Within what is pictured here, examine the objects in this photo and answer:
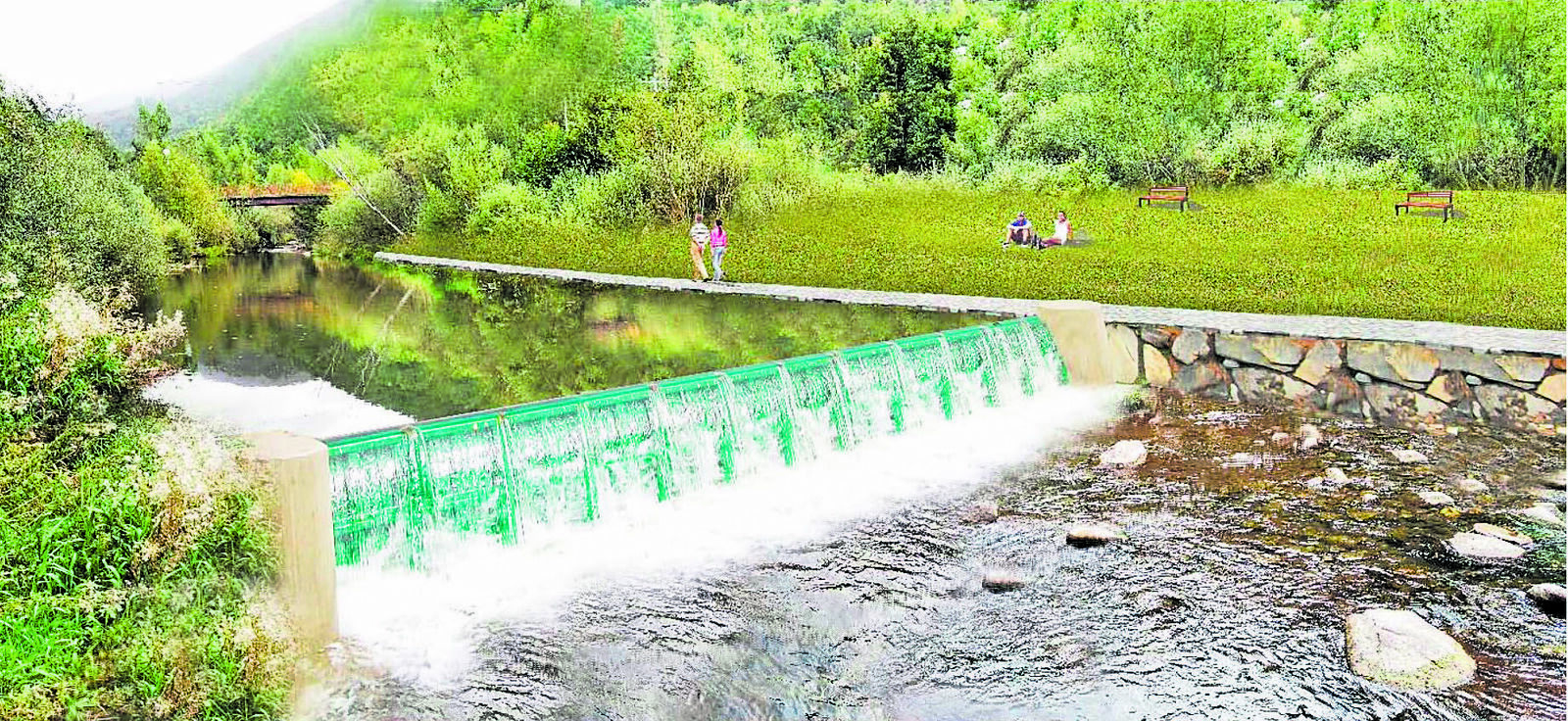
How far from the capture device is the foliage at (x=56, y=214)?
12.3m

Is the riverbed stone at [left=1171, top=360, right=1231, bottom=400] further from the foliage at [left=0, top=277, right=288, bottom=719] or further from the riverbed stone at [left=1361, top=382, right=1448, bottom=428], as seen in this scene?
the foliage at [left=0, top=277, right=288, bottom=719]

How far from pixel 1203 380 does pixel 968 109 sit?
2733 cm

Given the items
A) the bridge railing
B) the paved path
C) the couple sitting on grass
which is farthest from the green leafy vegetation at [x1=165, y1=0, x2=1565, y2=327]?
the bridge railing

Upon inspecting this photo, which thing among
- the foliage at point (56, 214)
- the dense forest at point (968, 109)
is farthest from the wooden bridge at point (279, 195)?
the foliage at point (56, 214)

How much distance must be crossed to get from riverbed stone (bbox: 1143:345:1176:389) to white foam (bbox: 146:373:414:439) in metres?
8.44

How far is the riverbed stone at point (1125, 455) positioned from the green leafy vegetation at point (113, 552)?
24.0 ft

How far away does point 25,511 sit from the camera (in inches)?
231

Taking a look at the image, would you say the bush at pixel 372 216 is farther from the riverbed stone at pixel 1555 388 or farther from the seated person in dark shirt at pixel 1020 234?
the riverbed stone at pixel 1555 388

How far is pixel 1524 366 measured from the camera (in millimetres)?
10953

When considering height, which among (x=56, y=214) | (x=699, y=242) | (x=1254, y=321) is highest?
(x=56, y=214)

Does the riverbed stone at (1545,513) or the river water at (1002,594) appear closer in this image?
the river water at (1002,594)

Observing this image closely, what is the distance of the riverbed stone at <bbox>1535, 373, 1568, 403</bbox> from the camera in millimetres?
10789

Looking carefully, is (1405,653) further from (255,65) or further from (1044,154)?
(255,65)

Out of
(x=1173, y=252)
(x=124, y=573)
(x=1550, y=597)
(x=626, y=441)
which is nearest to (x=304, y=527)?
(x=124, y=573)
